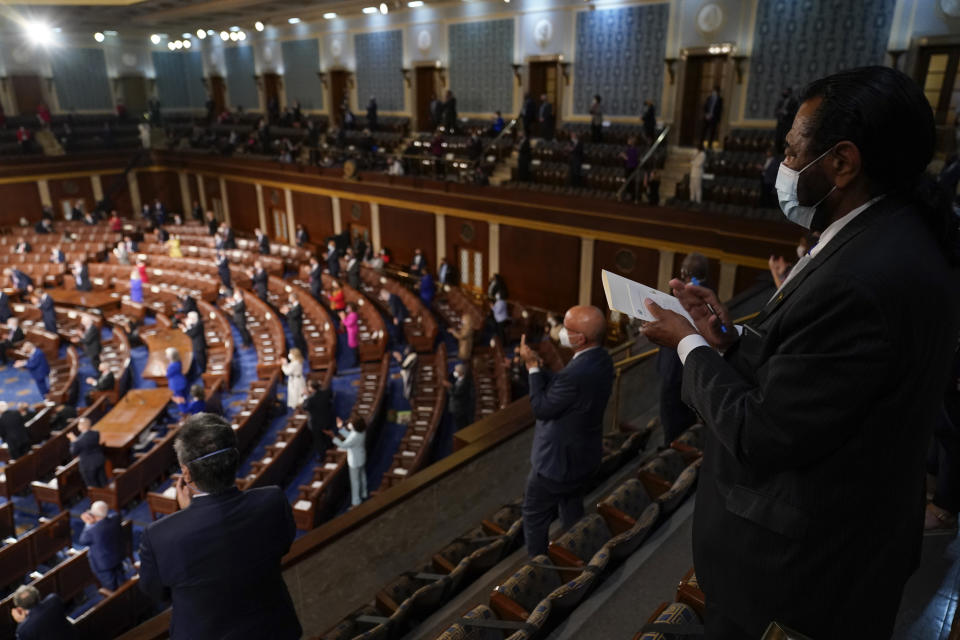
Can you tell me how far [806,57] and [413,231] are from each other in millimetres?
9901

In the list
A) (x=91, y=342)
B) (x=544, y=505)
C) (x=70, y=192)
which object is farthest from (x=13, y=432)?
(x=70, y=192)

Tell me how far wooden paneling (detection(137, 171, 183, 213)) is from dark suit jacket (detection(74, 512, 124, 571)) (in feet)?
71.0

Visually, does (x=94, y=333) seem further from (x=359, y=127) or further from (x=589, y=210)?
(x=359, y=127)

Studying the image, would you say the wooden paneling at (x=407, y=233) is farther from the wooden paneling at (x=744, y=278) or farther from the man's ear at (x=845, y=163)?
the man's ear at (x=845, y=163)

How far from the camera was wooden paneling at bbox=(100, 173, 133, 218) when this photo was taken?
22.9 metres

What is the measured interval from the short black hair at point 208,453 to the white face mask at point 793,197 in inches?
71.3

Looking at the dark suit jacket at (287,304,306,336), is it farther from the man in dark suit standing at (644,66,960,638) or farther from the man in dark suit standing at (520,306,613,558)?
the man in dark suit standing at (644,66,960,638)


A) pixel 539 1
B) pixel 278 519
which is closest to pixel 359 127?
pixel 539 1

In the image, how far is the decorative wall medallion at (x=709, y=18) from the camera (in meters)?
13.3

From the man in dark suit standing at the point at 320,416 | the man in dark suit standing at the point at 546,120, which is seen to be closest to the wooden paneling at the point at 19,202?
the man in dark suit standing at the point at 546,120

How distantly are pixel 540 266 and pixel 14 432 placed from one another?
1008cm

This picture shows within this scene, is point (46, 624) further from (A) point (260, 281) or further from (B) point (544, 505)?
(A) point (260, 281)

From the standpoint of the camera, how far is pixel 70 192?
22156mm

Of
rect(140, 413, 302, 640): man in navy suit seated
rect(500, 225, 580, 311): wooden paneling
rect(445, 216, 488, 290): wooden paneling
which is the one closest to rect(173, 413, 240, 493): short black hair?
rect(140, 413, 302, 640): man in navy suit seated
